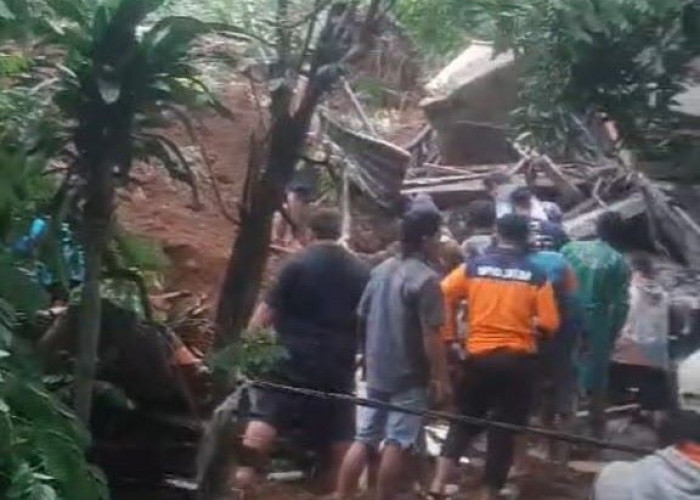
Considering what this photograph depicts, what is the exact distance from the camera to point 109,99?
6.50 metres

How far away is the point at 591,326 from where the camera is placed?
956cm

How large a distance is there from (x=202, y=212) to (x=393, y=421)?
5275mm

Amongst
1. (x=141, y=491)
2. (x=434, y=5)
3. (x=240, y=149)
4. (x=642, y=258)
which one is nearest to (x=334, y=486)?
(x=141, y=491)

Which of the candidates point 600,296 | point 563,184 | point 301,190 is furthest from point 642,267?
point 563,184

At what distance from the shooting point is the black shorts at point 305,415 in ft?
26.0

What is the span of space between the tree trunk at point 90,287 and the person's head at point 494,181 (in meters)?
7.10

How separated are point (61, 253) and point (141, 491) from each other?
4.54 feet

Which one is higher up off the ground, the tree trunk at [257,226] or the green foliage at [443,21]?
the green foliage at [443,21]

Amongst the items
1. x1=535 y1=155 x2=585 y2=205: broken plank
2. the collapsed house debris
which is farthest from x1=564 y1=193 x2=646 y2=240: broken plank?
x1=535 y1=155 x2=585 y2=205: broken plank

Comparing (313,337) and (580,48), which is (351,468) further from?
(580,48)

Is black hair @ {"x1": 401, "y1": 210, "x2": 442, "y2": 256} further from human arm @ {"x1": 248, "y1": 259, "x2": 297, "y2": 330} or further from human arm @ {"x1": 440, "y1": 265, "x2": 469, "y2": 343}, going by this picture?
human arm @ {"x1": 248, "y1": 259, "x2": 297, "y2": 330}

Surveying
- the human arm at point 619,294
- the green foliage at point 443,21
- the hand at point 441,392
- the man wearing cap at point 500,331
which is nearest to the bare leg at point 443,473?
the man wearing cap at point 500,331

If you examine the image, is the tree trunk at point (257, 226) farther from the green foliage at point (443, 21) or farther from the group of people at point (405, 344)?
the green foliage at point (443, 21)

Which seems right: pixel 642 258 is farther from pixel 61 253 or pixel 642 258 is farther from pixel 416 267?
pixel 61 253
